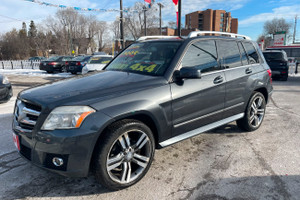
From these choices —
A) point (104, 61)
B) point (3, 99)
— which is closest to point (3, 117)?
point (3, 99)

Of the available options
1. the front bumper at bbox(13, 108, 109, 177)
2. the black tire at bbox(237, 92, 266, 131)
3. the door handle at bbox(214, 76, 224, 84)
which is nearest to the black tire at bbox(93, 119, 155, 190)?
the front bumper at bbox(13, 108, 109, 177)

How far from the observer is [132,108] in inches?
93.5

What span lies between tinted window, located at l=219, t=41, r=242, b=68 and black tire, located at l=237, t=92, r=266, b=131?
2.63 feet

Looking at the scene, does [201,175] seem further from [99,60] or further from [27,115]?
[99,60]

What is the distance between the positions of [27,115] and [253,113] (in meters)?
3.82

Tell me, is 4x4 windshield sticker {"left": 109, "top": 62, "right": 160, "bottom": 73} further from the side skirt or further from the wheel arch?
the side skirt

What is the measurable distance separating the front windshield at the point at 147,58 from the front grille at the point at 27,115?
1388 mm

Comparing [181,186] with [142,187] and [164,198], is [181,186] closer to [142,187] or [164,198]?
[164,198]

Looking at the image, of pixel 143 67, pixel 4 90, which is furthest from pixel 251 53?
pixel 4 90

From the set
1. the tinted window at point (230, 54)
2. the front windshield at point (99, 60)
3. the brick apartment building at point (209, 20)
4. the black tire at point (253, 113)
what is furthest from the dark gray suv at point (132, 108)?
the brick apartment building at point (209, 20)

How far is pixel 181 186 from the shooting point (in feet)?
8.45

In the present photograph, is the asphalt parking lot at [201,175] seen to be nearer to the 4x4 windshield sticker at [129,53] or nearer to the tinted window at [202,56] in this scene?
the tinted window at [202,56]

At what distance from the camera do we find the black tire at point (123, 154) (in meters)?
2.25

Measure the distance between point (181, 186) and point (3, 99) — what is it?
5.80 metres
